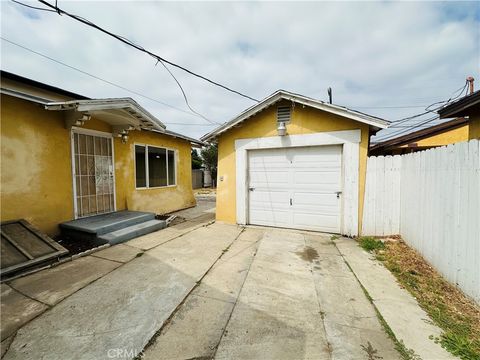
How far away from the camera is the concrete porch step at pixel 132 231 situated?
16.6ft

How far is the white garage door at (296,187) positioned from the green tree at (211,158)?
17046 millimetres

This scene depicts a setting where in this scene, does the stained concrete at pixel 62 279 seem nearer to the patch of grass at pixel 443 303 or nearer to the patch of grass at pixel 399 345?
the patch of grass at pixel 399 345

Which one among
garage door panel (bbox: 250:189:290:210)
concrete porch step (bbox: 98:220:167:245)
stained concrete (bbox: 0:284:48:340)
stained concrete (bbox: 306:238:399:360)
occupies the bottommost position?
stained concrete (bbox: 306:238:399:360)

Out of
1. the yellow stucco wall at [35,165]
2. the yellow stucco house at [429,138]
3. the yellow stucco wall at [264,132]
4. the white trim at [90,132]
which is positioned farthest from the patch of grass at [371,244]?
the white trim at [90,132]

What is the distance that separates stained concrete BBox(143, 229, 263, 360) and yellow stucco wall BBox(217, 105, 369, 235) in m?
3.32

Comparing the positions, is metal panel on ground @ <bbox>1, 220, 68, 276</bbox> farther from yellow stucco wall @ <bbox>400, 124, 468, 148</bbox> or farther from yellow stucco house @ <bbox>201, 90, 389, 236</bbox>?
yellow stucco wall @ <bbox>400, 124, 468, 148</bbox>

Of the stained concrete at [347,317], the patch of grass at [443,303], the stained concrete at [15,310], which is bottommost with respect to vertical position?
the stained concrete at [347,317]

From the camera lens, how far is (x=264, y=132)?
261 inches

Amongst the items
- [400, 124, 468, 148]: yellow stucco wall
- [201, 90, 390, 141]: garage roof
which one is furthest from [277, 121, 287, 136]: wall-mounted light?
[400, 124, 468, 148]: yellow stucco wall

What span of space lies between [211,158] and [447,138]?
19070 mm

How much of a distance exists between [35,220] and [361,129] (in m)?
8.29

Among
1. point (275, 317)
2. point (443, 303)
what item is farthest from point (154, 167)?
point (443, 303)

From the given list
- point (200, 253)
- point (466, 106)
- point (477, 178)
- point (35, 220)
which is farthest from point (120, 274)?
point (466, 106)

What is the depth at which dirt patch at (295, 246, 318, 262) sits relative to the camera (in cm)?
443
